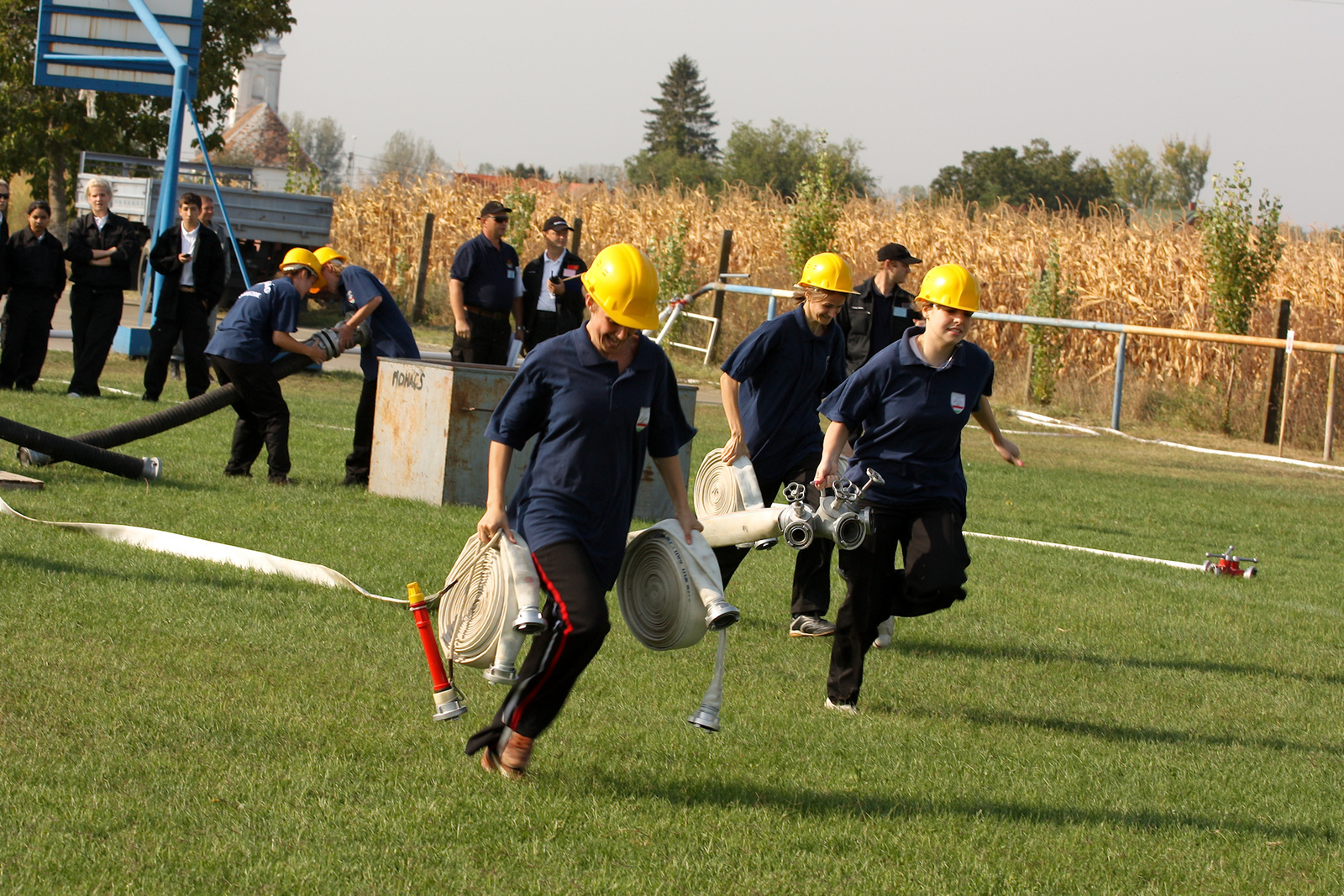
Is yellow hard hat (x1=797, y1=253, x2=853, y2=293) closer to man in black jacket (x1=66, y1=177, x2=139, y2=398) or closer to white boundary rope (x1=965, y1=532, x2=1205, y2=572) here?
white boundary rope (x1=965, y1=532, x2=1205, y2=572)

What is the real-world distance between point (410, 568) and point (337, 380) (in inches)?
451

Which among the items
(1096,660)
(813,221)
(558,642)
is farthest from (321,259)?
(813,221)

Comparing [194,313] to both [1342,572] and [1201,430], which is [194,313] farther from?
[1201,430]

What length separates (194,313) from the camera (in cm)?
1410

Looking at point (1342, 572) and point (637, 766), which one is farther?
point (1342, 572)

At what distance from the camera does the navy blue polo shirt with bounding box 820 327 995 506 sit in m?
6.07

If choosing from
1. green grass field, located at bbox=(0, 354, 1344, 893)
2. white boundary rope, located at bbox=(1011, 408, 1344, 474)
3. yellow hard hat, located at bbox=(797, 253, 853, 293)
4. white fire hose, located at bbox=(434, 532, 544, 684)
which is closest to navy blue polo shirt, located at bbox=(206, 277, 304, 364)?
green grass field, located at bbox=(0, 354, 1344, 893)

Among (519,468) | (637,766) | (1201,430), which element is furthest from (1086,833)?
(1201,430)

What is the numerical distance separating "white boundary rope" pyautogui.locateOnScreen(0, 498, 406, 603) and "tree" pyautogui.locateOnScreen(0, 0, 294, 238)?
1082 inches

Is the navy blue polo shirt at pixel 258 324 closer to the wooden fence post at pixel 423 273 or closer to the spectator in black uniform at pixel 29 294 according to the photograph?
the spectator in black uniform at pixel 29 294

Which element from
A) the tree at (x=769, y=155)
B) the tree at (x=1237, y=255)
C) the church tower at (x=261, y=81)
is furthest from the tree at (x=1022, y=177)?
the church tower at (x=261, y=81)

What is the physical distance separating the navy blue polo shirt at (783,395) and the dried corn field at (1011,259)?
1584 cm

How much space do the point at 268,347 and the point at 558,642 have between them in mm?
6732

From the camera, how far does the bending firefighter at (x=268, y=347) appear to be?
1032cm
